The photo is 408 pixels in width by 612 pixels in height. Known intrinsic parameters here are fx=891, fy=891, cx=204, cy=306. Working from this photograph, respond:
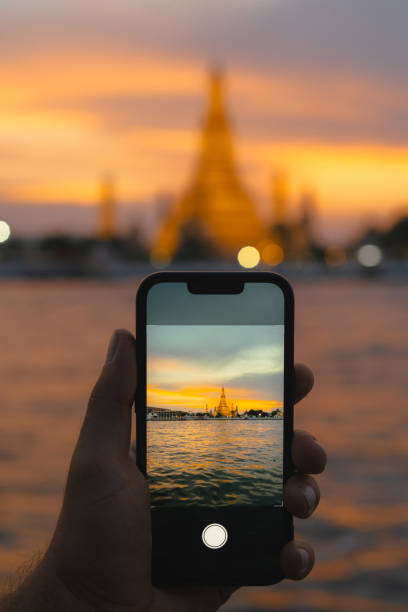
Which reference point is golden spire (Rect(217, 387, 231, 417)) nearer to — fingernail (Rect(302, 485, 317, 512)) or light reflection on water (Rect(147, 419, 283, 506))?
A: light reflection on water (Rect(147, 419, 283, 506))

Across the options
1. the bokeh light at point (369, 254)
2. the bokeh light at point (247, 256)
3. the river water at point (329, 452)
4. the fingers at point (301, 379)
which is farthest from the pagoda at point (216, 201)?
the fingers at point (301, 379)

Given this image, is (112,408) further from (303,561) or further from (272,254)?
(272,254)

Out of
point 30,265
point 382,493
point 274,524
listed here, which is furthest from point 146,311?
point 30,265

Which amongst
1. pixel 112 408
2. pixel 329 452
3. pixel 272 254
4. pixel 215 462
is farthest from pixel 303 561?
pixel 272 254

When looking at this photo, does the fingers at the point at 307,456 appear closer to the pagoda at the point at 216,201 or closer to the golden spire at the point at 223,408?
the golden spire at the point at 223,408

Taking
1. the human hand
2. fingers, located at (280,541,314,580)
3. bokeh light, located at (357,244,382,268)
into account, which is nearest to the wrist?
the human hand

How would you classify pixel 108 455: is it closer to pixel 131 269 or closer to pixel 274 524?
pixel 274 524
